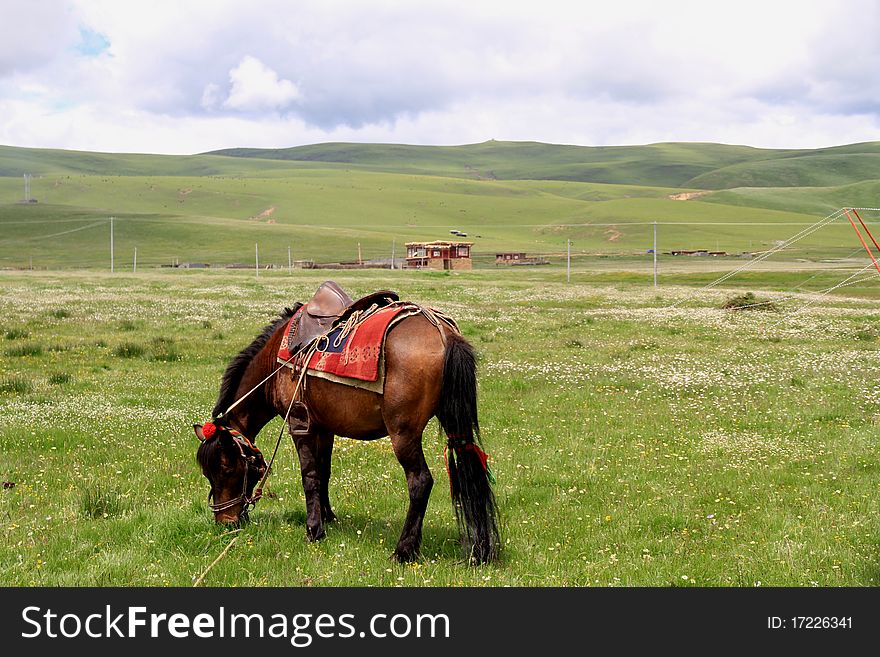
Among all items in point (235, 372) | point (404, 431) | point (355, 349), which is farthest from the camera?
point (235, 372)

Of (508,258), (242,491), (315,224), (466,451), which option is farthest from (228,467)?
(315,224)

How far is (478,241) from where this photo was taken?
124188 millimetres

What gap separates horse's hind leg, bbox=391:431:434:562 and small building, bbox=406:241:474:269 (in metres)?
73.9

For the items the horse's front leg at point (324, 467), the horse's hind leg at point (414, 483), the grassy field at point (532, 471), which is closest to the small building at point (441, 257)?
the grassy field at point (532, 471)

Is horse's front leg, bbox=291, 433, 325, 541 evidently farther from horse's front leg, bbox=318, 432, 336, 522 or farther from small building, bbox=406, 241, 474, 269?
small building, bbox=406, 241, 474, 269

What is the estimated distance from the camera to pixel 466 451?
7785 mm

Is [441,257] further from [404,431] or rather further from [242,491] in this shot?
[404,431]

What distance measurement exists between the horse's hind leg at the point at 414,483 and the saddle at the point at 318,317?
49.2 inches

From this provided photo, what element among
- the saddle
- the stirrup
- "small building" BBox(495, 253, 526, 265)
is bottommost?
the stirrup

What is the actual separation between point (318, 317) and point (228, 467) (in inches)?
72.7

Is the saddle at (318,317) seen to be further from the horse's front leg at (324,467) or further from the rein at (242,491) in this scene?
the rein at (242,491)

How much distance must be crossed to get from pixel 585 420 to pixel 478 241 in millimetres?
111369

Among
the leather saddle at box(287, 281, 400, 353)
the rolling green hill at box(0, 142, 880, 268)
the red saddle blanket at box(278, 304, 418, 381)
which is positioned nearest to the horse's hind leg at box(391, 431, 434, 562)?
the red saddle blanket at box(278, 304, 418, 381)

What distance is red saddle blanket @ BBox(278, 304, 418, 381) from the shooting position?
7.79 metres
